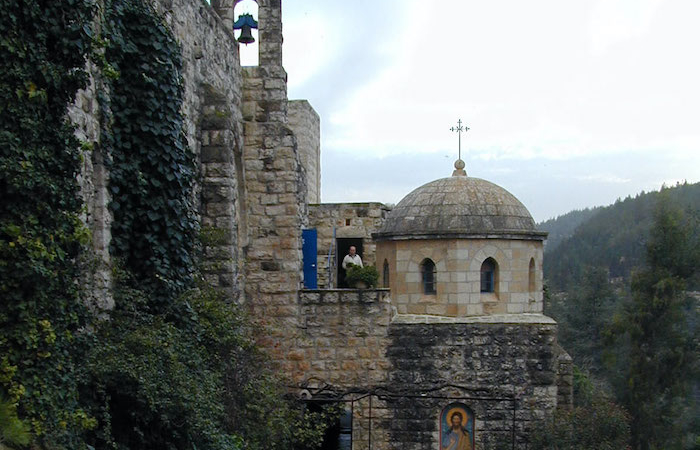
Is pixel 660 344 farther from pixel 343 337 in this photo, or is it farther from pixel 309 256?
pixel 343 337

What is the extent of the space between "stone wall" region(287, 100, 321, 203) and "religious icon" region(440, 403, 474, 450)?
1299 centimetres

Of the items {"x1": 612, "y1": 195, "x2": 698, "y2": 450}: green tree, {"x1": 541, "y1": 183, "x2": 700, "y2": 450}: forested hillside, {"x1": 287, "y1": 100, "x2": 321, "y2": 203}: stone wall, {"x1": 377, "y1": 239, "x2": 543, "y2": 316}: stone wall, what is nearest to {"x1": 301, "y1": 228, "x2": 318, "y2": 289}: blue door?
{"x1": 377, "y1": 239, "x2": 543, "y2": 316}: stone wall

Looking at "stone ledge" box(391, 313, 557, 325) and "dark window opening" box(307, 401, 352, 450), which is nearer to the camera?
"stone ledge" box(391, 313, 557, 325)

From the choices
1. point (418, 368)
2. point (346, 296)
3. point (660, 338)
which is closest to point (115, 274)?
point (346, 296)

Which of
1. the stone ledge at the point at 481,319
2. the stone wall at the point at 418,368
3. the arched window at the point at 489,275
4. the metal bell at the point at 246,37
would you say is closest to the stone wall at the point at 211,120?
the metal bell at the point at 246,37

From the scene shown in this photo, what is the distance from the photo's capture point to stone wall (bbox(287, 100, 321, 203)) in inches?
1001

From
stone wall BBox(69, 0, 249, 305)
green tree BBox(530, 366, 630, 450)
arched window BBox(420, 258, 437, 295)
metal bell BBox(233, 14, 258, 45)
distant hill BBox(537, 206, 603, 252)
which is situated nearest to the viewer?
stone wall BBox(69, 0, 249, 305)

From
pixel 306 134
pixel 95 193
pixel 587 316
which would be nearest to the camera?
pixel 95 193

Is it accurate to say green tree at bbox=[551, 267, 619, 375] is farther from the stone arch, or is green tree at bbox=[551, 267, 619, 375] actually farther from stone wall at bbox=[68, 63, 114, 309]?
stone wall at bbox=[68, 63, 114, 309]

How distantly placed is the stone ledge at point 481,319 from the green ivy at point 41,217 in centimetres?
706

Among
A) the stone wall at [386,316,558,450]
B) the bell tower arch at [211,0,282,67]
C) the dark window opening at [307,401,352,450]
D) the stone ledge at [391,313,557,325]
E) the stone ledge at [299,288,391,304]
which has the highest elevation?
the bell tower arch at [211,0,282,67]

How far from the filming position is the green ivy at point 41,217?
6242mm

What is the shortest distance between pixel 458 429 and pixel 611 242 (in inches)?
2890

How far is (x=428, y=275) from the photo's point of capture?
589 inches
